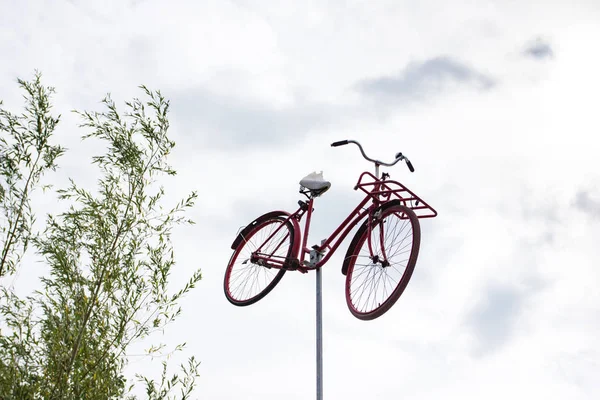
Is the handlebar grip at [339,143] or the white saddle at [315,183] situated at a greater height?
the handlebar grip at [339,143]

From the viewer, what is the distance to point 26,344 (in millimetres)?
7336

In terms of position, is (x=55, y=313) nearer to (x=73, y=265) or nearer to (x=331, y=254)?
(x=73, y=265)

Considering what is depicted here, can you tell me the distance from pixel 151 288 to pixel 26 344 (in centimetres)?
130

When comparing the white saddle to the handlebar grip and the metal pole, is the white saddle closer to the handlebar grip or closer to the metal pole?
the handlebar grip

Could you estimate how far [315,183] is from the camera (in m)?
8.27

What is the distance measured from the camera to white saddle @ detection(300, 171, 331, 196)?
827 cm

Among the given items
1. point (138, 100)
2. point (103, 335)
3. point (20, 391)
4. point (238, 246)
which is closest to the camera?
point (20, 391)

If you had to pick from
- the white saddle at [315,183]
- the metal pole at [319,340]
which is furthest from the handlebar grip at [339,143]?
the metal pole at [319,340]

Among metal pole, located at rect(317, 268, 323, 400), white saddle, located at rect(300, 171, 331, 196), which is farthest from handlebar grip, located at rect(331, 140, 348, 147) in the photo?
metal pole, located at rect(317, 268, 323, 400)

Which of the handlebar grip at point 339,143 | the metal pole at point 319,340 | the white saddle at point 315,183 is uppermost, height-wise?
the handlebar grip at point 339,143

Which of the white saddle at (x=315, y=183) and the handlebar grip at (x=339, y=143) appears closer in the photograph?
the handlebar grip at (x=339, y=143)

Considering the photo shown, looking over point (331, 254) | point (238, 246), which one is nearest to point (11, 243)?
point (238, 246)

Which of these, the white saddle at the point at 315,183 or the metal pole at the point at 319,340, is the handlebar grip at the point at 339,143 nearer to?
the white saddle at the point at 315,183

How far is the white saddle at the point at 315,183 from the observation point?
8273 mm
